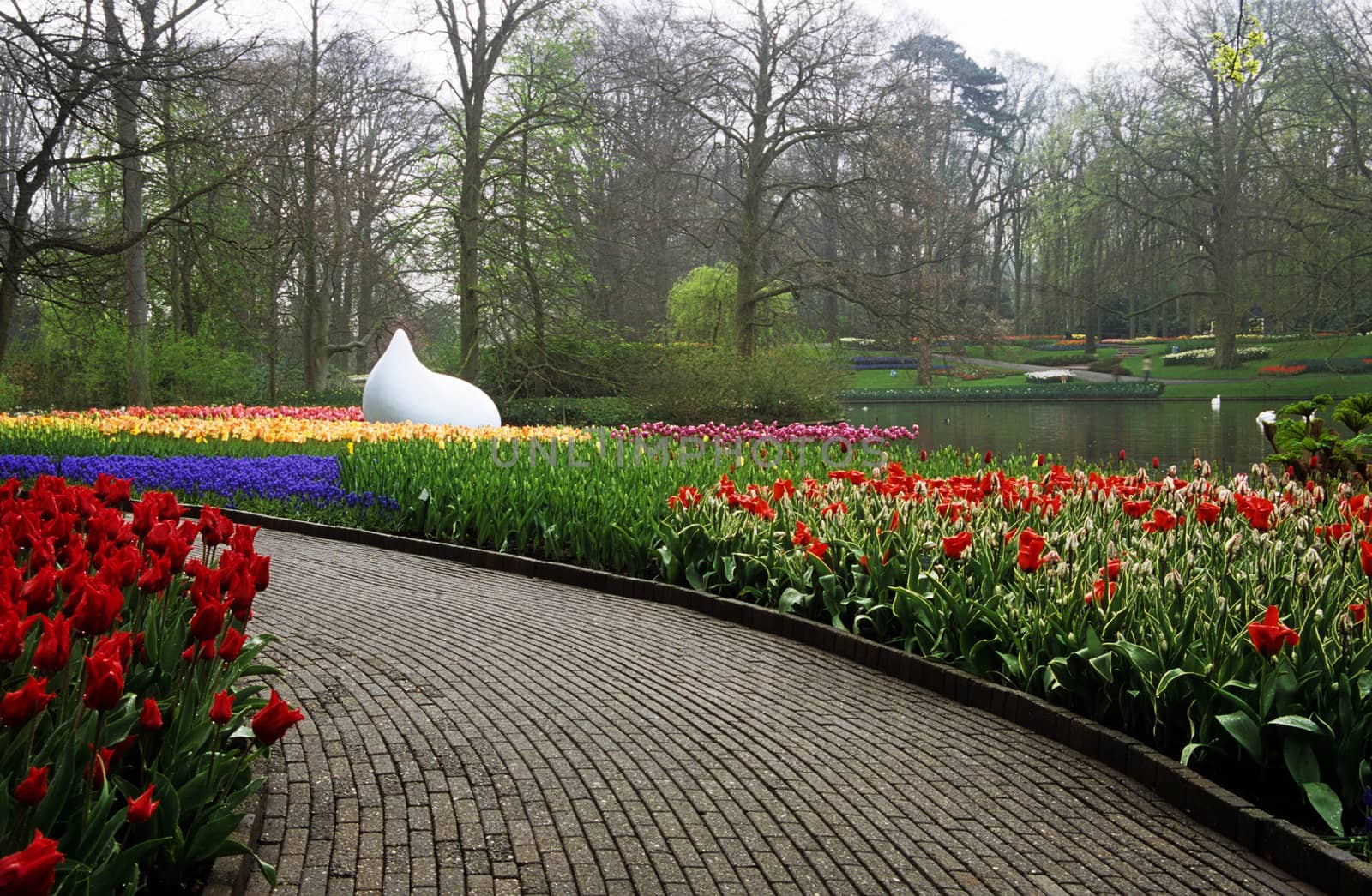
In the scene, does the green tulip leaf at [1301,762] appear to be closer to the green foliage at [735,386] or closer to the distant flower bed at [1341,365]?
the green foliage at [735,386]

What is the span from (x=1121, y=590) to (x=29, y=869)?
3996 mm

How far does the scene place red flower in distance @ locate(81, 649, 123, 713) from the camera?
2.14 m

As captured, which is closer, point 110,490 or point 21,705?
point 21,705

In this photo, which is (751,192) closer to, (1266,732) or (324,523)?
(324,523)

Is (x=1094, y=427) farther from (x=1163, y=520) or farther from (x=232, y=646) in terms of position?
(x=232, y=646)

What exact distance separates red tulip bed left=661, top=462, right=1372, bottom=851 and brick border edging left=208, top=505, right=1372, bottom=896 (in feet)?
0.34

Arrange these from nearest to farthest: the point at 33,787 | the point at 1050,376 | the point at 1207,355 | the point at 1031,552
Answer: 1. the point at 33,787
2. the point at 1031,552
3. the point at 1207,355
4. the point at 1050,376

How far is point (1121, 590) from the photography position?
15.0 ft

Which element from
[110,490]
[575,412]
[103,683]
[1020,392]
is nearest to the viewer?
[103,683]

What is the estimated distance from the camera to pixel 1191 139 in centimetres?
3197

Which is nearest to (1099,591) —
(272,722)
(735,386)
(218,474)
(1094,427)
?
(272,722)

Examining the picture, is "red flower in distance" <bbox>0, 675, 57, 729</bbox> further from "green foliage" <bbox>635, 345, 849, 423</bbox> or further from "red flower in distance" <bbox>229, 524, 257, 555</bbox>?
"green foliage" <bbox>635, 345, 849, 423</bbox>

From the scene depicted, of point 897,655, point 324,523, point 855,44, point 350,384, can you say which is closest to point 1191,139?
point 855,44

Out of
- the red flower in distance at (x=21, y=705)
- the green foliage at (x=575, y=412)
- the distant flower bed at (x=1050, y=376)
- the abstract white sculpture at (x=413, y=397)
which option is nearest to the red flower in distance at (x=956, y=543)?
the red flower in distance at (x=21, y=705)
